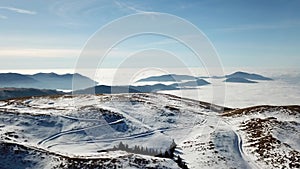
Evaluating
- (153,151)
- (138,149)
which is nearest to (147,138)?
(138,149)

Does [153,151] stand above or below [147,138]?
below

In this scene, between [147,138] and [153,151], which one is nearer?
[153,151]

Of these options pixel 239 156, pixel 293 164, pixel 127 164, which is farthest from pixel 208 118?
pixel 127 164

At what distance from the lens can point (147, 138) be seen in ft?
134

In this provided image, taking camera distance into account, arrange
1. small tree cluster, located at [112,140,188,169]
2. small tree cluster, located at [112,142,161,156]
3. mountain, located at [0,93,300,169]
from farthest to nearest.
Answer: small tree cluster, located at [112,142,161,156] < small tree cluster, located at [112,140,188,169] < mountain, located at [0,93,300,169]

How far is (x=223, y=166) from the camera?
32312 mm

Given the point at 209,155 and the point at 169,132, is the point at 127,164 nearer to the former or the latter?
the point at 209,155

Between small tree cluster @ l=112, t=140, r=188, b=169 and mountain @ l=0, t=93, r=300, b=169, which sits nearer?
mountain @ l=0, t=93, r=300, b=169

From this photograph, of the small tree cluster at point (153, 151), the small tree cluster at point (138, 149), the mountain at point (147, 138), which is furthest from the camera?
the small tree cluster at point (138, 149)

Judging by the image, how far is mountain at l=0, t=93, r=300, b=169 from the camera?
30.8 metres

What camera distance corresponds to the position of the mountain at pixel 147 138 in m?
30.8

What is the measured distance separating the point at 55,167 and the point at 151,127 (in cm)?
2079

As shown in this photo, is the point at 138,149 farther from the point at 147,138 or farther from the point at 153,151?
the point at 147,138

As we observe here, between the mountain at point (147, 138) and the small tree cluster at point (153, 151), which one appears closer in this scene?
the mountain at point (147, 138)
